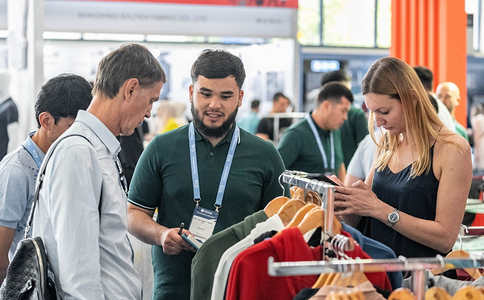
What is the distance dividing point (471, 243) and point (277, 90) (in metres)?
6.10

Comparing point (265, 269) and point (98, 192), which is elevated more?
point (98, 192)

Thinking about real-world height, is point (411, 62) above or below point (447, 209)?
above

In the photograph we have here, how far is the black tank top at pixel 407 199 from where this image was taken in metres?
2.26

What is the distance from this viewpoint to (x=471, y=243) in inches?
162

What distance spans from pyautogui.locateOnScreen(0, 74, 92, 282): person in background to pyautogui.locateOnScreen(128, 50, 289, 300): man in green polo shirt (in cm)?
37

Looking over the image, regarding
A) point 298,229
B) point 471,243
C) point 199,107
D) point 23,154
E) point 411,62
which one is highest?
point 411,62

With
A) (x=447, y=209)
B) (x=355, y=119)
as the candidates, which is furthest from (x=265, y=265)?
(x=355, y=119)

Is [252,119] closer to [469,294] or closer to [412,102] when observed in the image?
[412,102]

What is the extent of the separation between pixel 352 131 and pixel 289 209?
364 cm

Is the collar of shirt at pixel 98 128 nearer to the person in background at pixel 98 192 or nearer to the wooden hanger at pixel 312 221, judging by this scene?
the person in background at pixel 98 192

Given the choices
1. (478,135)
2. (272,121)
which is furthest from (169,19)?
(478,135)

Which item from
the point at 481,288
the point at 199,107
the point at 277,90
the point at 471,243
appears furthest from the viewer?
the point at 277,90

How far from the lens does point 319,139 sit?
4750 millimetres

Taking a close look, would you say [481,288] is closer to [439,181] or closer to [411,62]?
[439,181]
